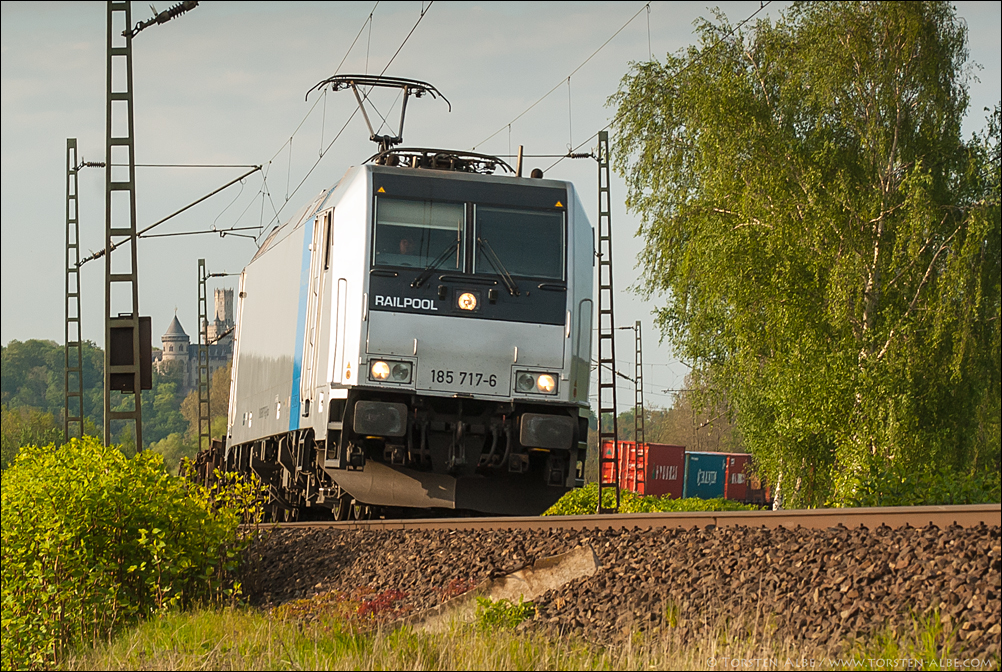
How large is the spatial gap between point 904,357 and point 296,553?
11.8m

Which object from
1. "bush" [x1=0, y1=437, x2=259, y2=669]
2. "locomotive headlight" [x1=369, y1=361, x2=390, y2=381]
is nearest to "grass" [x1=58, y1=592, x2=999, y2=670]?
"bush" [x1=0, y1=437, x2=259, y2=669]

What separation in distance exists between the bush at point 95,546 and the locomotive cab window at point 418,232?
10.6 feet

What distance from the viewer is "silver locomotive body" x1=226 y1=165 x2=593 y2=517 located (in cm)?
1188

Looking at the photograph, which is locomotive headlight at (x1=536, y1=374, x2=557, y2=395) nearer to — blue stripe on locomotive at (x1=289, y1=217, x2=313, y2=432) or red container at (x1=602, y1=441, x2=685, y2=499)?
blue stripe on locomotive at (x1=289, y1=217, x2=313, y2=432)

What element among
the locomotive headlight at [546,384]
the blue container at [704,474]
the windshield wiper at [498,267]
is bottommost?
the blue container at [704,474]

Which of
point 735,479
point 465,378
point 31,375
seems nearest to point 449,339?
point 465,378

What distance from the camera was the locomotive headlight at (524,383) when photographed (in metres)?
12.1

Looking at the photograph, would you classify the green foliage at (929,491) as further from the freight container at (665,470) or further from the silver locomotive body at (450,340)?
the freight container at (665,470)

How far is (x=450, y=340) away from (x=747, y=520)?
163 inches

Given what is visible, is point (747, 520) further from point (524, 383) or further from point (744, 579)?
point (524, 383)

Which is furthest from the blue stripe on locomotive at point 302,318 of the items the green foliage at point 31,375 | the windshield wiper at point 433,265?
the green foliage at point 31,375

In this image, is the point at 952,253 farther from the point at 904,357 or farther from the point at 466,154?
the point at 466,154

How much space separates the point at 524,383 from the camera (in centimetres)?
1216

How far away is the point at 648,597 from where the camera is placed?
720 centimetres
